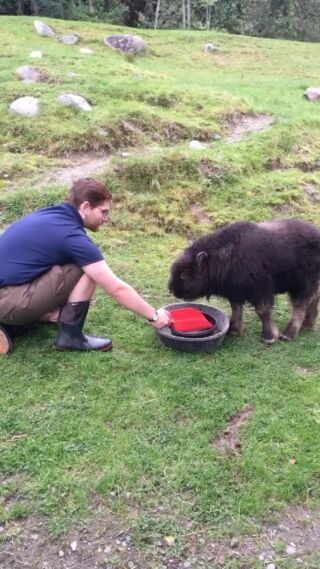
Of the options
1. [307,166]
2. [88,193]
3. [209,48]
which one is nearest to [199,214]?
[307,166]

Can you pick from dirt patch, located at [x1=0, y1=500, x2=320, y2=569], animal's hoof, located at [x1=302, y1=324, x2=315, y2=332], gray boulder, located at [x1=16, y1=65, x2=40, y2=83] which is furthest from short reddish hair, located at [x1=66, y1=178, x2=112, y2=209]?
gray boulder, located at [x1=16, y1=65, x2=40, y2=83]

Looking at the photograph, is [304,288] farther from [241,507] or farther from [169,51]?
[169,51]

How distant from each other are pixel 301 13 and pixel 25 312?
55203 mm

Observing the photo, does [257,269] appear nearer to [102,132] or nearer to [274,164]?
[274,164]

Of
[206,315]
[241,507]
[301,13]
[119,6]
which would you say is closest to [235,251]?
[206,315]

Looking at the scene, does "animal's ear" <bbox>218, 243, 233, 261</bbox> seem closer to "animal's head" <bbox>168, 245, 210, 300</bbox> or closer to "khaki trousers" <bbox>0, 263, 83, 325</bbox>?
"animal's head" <bbox>168, 245, 210, 300</bbox>

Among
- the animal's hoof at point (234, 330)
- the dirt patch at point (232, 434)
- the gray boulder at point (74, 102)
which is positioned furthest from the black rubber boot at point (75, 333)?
the gray boulder at point (74, 102)

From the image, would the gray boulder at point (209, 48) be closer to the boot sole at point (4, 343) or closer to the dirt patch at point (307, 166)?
the dirt patch at point (307, 166)

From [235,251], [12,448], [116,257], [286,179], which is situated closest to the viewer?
[12,448]

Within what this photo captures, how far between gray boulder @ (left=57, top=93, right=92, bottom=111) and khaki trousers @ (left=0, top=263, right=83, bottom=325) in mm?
7461

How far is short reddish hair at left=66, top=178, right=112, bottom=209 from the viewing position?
16.5 feet

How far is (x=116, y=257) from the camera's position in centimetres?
786

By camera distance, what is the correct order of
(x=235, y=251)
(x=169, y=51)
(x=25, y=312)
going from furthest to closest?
(x=169, y=51) → (x=235, y=251) → (x=25, y=312)

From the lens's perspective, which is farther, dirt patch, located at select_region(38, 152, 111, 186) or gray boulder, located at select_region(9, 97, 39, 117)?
gray boulder, located at select_region(9, 97, 39, 117)
